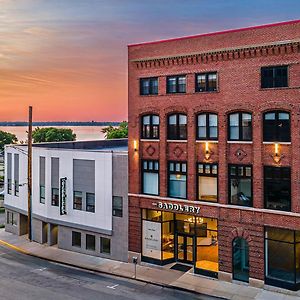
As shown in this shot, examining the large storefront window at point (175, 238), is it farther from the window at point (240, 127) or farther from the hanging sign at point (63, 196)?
the hanging sign at point (63, 196)

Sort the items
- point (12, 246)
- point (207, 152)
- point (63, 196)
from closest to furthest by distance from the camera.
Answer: point (207, 152) < point (63, 196) < point (12, 246)

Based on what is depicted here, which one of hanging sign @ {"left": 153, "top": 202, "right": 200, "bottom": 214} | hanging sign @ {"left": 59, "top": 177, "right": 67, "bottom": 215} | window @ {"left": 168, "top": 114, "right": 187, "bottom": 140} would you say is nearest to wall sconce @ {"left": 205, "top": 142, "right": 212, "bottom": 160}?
window @ {"left": 168, "top": 114, "right": 187, "bottom": 140}

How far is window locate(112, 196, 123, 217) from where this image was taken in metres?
30.6

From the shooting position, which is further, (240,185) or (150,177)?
(150,177)

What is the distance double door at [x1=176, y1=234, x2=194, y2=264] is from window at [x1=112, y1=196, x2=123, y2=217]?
16.1 ft

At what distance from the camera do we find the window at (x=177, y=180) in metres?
28.2

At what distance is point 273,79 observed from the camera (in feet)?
80.4

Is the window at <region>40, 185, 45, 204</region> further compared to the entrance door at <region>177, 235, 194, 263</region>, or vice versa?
the window at <region>40, 185, 45, 204</region>

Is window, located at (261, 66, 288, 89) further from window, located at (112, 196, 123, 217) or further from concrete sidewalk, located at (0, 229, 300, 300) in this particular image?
window, located at (112, 196, 123, 217)

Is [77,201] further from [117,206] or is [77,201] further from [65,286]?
[65,286]

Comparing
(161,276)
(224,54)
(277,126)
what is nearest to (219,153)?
(277,126)

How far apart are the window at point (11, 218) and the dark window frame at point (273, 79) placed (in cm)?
2738

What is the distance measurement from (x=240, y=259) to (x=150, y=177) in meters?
8.63

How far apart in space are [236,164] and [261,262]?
6.35 metres
